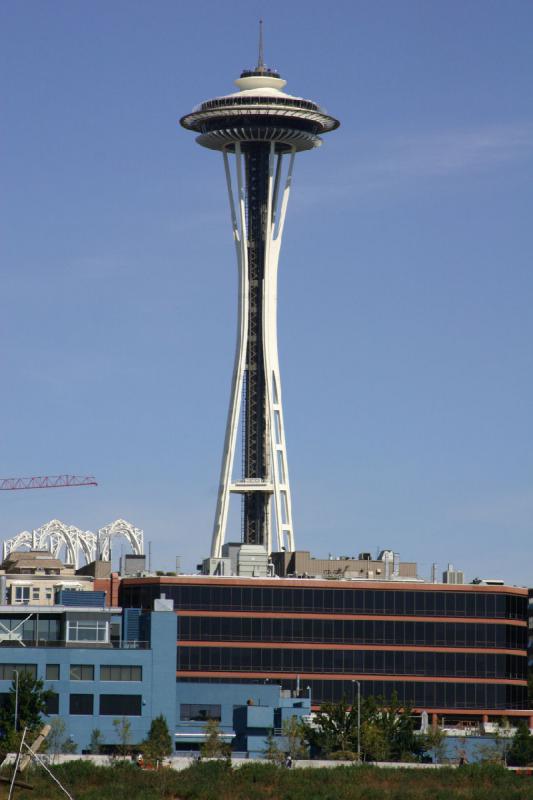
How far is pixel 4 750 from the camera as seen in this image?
18200 centimetres

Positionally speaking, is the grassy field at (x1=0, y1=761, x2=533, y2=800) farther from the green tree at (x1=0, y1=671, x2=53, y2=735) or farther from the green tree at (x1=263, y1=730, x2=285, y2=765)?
the green tree at (x1=0, y1=671, x2=53, y2=735)

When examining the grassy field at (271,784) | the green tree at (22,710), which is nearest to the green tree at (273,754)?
the grassy field at (271,784)

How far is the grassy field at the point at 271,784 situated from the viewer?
165 meters

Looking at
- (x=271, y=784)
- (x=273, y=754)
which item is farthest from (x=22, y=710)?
(x=271, y=784)

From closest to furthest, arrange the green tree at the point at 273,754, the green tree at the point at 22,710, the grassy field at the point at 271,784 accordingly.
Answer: the grassy field at the point at 271,784, the green tree at the point at 273,754, the green tree at the point at 22,710

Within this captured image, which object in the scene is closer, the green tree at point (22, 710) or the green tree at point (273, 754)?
the green tree at point (273, 754)

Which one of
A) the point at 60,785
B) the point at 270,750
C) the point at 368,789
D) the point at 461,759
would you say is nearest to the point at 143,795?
the point at 60,785

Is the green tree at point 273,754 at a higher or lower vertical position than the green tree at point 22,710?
lower

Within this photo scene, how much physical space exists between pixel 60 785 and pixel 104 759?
22.4 metres

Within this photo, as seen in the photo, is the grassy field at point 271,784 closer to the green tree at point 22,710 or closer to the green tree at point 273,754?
the green tree at point 273,754

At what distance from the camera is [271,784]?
170 m

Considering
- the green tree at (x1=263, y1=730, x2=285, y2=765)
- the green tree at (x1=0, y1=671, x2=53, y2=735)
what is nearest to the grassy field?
the green tree at (x1=263, y1=730, x2=285, y2=765)

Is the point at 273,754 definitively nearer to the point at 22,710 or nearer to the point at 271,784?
the point at 271,784

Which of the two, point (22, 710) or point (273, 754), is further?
point (22, 710)
